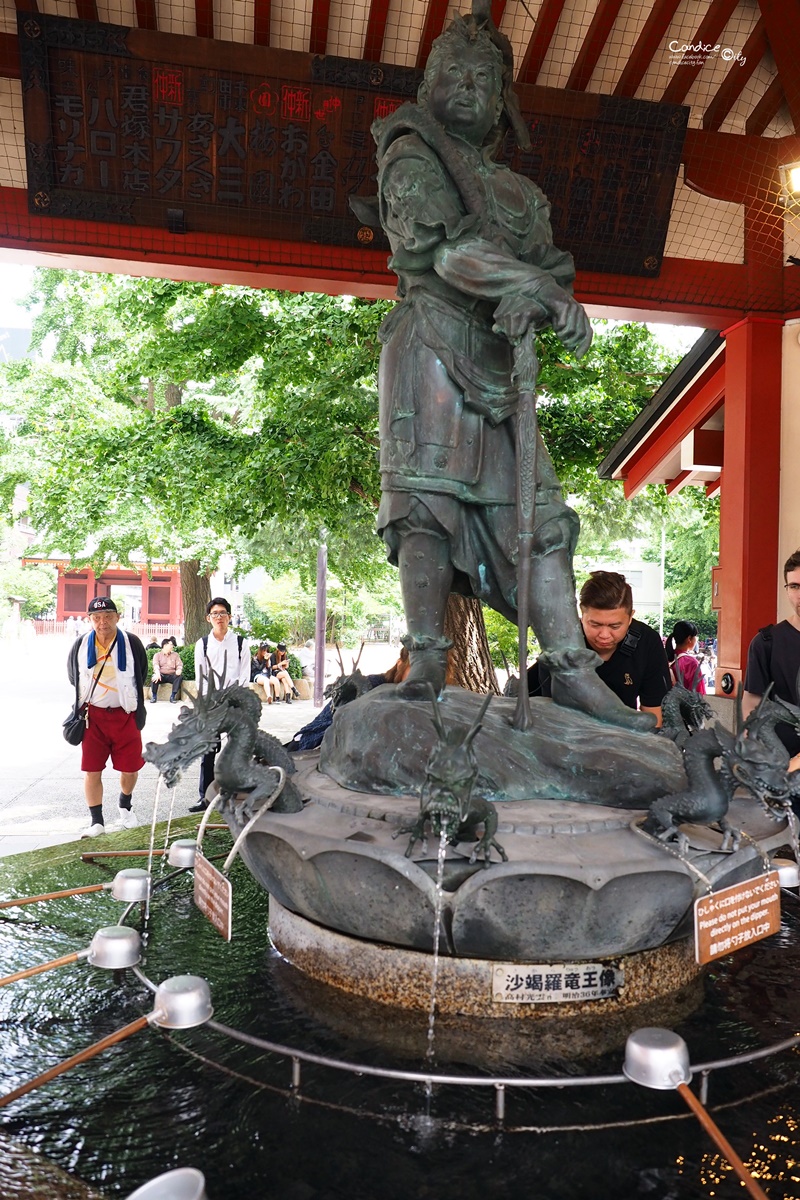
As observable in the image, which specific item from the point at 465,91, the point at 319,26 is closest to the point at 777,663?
the point at 465,91

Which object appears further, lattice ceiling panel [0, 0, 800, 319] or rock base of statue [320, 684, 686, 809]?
lattice ceiling panel [0, 0, 800, 319]

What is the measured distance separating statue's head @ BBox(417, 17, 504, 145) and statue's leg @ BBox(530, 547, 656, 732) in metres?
1.58

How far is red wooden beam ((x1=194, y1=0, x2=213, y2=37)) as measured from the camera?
601 centimetres

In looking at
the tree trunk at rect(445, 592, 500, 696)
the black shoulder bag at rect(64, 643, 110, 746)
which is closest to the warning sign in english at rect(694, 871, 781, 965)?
the black shoulder bag at rect(64, 643, 110, 746)

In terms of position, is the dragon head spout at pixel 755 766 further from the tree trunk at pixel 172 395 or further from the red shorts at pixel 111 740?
the tree trunk at pixel 172 395

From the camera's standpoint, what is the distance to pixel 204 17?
6.07 metres

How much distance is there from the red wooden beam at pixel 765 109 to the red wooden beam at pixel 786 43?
17 centimetres

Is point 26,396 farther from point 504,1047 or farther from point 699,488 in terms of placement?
point 504,1047

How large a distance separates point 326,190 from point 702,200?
3.02m

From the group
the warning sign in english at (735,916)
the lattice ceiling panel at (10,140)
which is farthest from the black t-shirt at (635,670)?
the lattice ceiling panel at (10,140)

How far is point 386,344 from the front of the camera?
3.36 m

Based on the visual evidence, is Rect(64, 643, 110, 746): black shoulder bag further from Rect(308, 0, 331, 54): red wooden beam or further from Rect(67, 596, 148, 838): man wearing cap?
Rect(308, 0, 331, 54): red wooden beam

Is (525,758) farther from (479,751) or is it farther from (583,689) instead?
(583,689)

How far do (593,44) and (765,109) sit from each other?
1439 mm
